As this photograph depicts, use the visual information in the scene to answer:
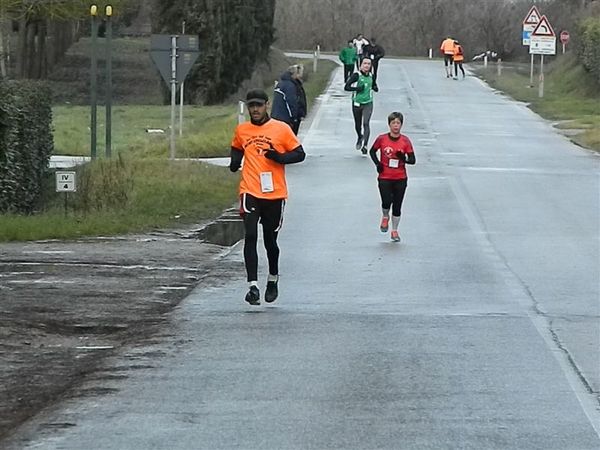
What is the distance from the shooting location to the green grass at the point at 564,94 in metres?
35.4

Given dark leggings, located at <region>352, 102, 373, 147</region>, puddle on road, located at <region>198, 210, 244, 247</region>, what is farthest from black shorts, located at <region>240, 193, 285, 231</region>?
dark leggings, located at <region>352, 102, 373, 147</region>

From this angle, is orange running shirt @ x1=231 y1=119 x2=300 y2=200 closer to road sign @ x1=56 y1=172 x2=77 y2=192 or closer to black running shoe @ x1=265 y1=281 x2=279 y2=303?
black running shoe @ x1=265 y1=281 x2=279 y2=303

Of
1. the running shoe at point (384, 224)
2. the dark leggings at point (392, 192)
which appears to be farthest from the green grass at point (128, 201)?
the dark leggings at point (392, 192)

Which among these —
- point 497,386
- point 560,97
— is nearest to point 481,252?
point 497,386

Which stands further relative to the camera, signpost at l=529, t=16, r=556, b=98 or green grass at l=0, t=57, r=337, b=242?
signpost at l=529, t=16, r=556, b=98

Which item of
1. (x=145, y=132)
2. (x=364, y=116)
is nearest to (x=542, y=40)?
(x=145, y=132)

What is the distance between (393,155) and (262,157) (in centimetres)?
534

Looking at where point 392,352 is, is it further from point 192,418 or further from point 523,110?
point 523,110

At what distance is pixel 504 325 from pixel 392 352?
61.2 inches

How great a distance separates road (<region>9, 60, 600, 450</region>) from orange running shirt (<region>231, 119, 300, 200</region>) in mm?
1051

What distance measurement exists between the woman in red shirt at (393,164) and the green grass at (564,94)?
14.1 m

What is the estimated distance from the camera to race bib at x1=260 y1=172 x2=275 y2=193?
11711 millimetres

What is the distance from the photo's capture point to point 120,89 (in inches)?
2384

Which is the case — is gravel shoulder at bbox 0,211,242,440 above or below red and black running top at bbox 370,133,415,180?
below
